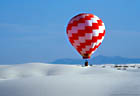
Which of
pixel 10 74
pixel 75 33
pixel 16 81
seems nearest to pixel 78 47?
pixel 75 33

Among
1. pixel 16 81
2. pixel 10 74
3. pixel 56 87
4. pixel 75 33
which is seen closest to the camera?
pixel 56 87

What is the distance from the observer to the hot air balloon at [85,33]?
105ft

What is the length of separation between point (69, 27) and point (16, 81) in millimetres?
19573

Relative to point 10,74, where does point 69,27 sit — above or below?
above

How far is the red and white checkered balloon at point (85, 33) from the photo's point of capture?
1265 inches

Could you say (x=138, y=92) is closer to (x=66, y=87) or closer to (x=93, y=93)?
(x=93, y=93)

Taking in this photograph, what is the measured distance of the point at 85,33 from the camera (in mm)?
32062

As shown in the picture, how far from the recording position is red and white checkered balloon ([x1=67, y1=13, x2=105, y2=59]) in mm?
32125

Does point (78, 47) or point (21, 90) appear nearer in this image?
point (21, 90)

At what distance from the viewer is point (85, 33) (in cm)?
3206

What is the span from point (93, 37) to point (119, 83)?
18710 millimetres

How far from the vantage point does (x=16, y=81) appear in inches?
553

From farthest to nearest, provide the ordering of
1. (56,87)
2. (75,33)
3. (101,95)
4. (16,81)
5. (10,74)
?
(75,33) → (10,74) → (16,81) → (56,87) → (101,95)

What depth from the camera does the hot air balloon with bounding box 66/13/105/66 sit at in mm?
32125
